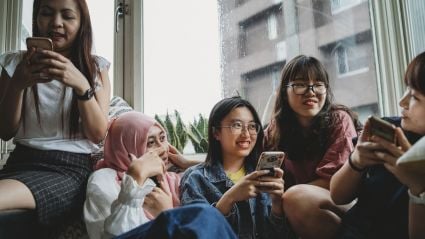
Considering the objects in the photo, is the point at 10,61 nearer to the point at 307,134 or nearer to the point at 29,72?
the point at 29,72

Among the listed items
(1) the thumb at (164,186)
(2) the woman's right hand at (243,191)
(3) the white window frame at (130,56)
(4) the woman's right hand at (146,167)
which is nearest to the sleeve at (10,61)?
(4) the woman's right hand at (146,167)

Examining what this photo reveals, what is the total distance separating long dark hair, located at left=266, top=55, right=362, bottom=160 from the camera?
A: 1.50 metres

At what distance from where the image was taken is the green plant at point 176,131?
7.26 feet

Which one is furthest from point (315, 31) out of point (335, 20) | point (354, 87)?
point (354, 87)

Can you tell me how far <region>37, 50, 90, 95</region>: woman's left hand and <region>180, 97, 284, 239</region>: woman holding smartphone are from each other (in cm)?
57

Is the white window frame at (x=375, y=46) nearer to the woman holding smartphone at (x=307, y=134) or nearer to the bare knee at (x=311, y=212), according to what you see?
the woman holding smartphone at (x=307, y=134)

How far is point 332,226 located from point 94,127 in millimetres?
928

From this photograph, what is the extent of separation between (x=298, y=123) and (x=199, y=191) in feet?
1.67

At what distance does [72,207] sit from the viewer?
1.37m

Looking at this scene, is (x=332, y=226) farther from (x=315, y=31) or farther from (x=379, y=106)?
(x=315, y=31)

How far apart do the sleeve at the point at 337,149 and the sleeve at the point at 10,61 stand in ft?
4.09

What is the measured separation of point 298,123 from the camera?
1592 millimetres

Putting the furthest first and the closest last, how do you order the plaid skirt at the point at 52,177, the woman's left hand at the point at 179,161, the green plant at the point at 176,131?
the green plant at the point at 176,131 → the woman's left hand at the point at 179,161 → the plaid skirt at the point at 52,177

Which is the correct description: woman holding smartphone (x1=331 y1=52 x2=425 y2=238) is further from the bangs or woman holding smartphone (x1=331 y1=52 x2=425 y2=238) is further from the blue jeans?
the blue jeans
